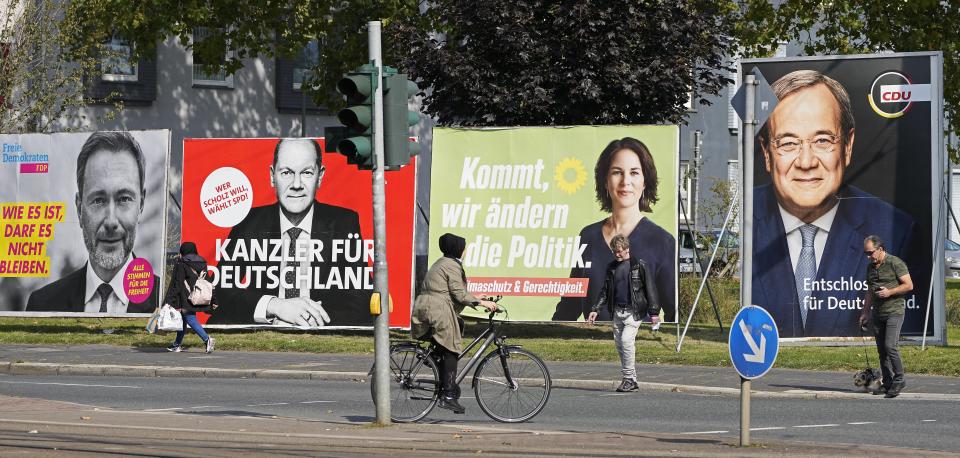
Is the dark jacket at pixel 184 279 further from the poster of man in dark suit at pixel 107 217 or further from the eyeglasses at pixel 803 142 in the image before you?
the eyeglasses at pixel 803 142

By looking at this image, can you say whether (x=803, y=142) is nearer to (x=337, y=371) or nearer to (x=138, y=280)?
(x=337, y=371)

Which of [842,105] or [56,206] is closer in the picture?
[842,105]

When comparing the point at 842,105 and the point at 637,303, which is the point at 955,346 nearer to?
the point at 842,105

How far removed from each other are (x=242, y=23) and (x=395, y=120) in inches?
875

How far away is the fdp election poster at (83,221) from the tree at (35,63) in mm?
7224

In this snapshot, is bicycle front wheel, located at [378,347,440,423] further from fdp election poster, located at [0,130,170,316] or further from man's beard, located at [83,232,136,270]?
man's beard, located at [83,232,136,270]

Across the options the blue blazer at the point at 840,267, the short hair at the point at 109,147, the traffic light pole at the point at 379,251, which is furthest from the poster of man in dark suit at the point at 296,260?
the traffic light pole at the point at 379,251

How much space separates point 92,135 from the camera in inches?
986

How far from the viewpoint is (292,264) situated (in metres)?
24.5

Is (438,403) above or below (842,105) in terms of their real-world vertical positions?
below

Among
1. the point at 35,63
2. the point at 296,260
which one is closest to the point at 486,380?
the point at 296,260

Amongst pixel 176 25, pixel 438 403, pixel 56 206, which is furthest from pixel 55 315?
pixel 438 403

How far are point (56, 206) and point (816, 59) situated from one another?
12384mm

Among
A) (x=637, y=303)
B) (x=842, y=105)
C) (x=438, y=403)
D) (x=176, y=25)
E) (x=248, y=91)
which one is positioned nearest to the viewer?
(x=438, y=403)
